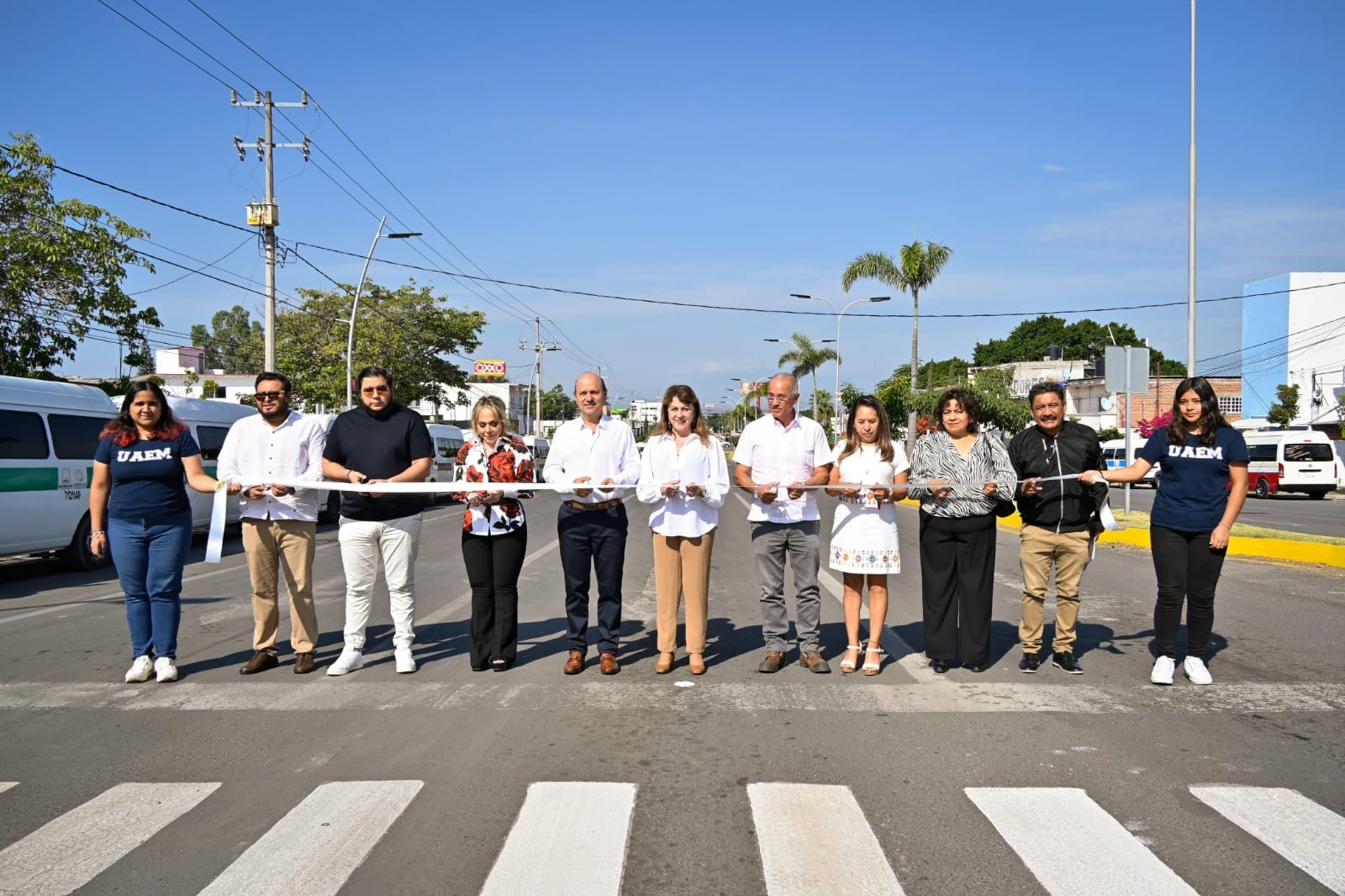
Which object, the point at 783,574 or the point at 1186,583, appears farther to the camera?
the point at 783,574

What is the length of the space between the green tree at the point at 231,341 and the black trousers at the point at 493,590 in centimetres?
10608

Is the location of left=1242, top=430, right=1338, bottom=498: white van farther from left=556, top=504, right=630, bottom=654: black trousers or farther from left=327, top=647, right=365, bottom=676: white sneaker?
left=327, top=647, right=365, bottom=676: white sneaker

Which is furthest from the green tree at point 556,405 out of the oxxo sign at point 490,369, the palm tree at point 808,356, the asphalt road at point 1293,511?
the asphalt road at point 1293,511

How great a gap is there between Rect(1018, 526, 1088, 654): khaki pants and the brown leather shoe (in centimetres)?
519

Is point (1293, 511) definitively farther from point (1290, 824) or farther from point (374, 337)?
Answer: point (374, 337)

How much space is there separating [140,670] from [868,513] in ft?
16.4

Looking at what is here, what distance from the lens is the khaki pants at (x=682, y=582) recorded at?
6676 mm

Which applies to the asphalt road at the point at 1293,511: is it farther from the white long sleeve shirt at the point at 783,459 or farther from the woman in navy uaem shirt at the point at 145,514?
the woman in navy uaem shirt at the point at 145,514

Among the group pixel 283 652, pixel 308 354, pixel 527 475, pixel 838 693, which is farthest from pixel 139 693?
pixel 308 354

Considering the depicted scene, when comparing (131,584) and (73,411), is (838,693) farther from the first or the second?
(73,411)

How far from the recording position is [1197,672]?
6.44m

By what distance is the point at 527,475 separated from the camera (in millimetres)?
6828

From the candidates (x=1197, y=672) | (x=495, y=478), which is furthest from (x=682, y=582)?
(x=1197, y=672)

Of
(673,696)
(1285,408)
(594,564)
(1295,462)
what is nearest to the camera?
(673,696)
